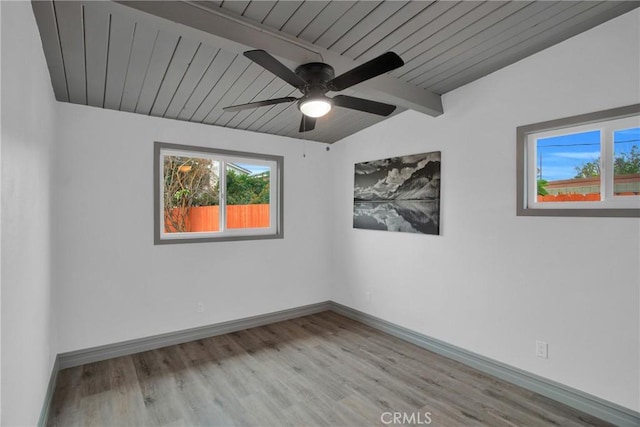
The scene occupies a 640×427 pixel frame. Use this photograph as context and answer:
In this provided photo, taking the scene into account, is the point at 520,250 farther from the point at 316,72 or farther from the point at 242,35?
the point at 242,35

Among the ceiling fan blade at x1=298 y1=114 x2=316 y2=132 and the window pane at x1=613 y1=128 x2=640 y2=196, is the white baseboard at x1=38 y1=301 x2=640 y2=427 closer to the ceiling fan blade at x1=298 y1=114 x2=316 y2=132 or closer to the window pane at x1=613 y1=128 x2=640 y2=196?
the window pane at x1=613 y1=128 x2=640 y2=196

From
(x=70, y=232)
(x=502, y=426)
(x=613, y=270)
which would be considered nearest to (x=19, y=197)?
(x=70, y=232)

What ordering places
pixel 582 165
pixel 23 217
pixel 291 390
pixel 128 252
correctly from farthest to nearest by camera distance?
pixel 128 252
pixel 291 390
pixel 582 165
pixel 23 217

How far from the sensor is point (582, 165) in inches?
98.1

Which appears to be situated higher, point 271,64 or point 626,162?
point 271,64

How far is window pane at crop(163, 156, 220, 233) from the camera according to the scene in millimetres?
3513

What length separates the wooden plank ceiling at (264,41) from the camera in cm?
187

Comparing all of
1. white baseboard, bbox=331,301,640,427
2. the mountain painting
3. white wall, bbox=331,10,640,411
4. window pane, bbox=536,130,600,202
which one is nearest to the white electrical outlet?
white wall, bbox=331,10,640,411

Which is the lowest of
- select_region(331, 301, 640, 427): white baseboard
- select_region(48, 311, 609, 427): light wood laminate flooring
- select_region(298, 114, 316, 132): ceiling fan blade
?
select_region(48, 311, 609, 427): light wood laminate flooring

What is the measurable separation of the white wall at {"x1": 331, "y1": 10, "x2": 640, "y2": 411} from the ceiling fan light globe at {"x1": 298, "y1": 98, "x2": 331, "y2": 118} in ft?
5.42

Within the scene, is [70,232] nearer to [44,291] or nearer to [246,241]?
[44,291]

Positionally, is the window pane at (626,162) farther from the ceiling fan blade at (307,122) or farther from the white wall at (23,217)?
the white wall at (23,217)

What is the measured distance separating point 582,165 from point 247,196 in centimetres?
332

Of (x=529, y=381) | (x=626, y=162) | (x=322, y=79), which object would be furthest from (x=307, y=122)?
(x=529, y=381)
